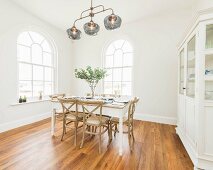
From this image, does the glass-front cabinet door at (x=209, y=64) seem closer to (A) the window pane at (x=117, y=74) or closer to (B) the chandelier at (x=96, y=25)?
(B) the chandelier at (x=96, y=25)

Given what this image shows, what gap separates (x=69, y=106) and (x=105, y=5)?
2652mm

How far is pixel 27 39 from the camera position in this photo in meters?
3.69

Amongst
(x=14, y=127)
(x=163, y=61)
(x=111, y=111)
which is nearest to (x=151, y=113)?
(x=163, y=61)

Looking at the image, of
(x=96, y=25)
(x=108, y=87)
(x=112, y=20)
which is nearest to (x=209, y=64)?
(x=112, y=20)

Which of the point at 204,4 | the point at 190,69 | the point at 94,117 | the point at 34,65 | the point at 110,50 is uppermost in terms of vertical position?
the point at 204,4

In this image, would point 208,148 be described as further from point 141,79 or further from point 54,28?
point 54,28

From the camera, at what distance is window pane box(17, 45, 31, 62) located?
348cm

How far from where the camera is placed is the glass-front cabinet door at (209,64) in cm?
176

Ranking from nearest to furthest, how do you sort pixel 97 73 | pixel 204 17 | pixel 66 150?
pixel 204 17 → pixel 66 150 → pixel 97 73

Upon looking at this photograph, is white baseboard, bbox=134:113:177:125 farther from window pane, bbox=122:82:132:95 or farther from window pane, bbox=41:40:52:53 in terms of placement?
window pane, bbox=41:40:52:53

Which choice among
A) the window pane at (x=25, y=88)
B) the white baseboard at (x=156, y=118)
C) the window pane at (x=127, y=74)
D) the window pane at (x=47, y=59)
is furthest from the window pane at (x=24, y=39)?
the white baseboard at (x=156, y=118)

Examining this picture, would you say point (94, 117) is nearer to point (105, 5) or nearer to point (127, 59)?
point (127, 59)

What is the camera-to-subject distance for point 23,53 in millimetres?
3600

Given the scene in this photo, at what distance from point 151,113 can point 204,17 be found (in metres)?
2.81
